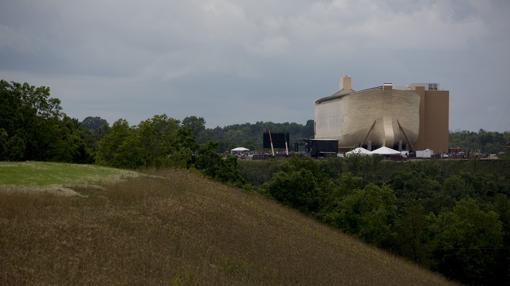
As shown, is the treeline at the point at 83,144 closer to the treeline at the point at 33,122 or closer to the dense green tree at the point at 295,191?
the treeline at the point at 33,122

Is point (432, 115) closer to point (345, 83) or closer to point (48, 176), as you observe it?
point (345, 83)

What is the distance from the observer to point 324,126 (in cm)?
14038

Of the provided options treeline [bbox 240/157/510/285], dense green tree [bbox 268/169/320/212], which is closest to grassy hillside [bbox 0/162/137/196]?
treeline [bbox 240/157/510/285]

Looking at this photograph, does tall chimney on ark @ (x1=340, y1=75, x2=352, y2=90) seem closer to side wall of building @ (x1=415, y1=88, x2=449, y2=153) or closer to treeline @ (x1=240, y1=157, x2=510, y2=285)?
side wall of building @ (x1=415, y1=88, x2=449, y2=153)

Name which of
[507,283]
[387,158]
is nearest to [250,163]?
[387,158]

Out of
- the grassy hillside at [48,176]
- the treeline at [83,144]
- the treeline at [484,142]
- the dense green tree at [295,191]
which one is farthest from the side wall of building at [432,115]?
the grassy hillside at [48,176]

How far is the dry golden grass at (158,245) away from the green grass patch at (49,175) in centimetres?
136

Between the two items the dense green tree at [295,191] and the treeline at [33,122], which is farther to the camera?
the dense green tree at [295,191]

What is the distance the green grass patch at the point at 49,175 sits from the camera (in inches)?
942

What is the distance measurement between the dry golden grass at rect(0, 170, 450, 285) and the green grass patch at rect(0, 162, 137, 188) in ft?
4.47

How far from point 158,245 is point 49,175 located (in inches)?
386

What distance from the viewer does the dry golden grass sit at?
1452 cm

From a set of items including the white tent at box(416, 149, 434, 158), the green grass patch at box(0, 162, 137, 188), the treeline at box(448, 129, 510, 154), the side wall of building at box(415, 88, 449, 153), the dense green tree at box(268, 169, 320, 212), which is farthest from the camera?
the treeline at box(448, 129, 510, 154)

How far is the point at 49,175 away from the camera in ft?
86.6
